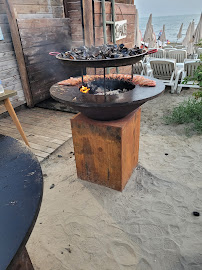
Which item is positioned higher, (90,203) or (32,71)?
(32,71)

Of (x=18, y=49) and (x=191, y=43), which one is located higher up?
(x=18, y=49)

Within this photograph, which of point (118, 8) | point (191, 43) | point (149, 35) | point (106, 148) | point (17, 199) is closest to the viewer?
point (17, 199)

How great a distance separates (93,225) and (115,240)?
294 mm

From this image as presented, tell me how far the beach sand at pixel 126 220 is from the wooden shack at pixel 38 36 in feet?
8.50

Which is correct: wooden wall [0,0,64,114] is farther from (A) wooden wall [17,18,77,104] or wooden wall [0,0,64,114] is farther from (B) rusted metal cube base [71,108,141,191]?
(B) rusted metal cube base [71,108,141,191]

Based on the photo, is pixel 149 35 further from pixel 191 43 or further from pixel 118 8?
pixel 118 8

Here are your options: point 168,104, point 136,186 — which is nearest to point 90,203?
point 136,186

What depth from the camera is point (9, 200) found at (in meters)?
0.84

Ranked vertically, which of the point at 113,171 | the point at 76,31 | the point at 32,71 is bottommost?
the point at 113,171

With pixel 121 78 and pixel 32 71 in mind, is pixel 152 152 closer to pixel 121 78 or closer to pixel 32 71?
pixel 121 78

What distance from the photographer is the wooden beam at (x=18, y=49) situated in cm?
407

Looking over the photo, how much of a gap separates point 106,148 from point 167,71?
5214 mm

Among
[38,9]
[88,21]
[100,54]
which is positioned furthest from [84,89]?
[38,9]

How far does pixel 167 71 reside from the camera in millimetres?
6504
